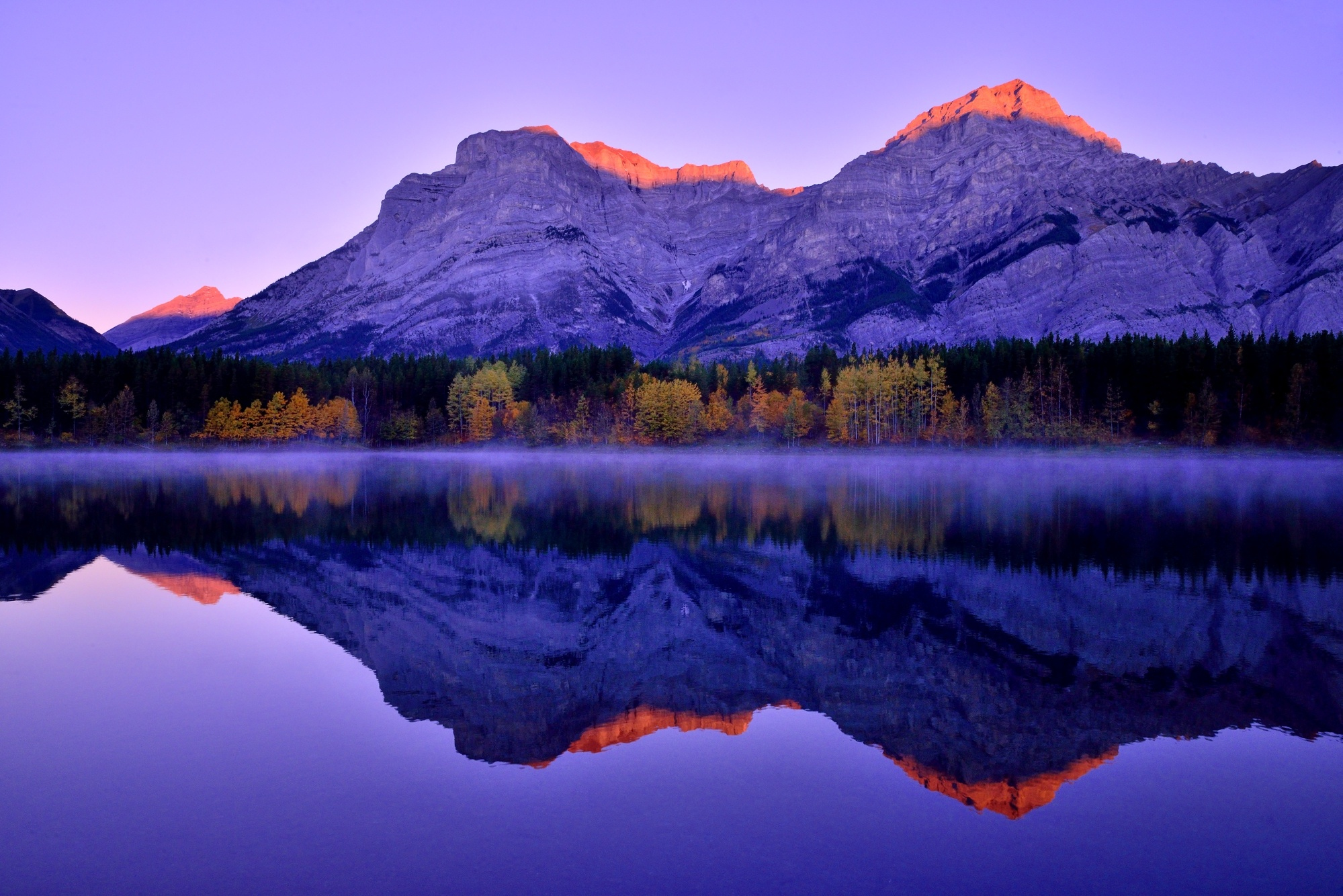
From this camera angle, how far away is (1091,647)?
1717 cm

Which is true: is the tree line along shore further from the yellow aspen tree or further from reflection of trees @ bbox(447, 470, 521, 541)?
reflection of trees @ bbox(447, 470, 521, 541)

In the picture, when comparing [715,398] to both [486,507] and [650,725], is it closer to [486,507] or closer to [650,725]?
[486,507]

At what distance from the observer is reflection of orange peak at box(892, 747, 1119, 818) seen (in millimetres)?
10422

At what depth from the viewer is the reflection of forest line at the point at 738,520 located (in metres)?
29.6

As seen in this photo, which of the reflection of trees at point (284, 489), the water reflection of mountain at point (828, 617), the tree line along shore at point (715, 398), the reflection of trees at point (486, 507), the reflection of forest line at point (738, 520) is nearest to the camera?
the water reflection of mountain at point (828, 617)

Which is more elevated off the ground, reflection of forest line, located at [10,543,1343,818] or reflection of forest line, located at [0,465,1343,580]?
reflection of forest line, located at [10,543,1343,818]

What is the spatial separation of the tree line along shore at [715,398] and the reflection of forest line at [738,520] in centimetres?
5353

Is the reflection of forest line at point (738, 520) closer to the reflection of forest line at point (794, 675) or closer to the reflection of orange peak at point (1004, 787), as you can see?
the reflection of forest line at point (794, 675)

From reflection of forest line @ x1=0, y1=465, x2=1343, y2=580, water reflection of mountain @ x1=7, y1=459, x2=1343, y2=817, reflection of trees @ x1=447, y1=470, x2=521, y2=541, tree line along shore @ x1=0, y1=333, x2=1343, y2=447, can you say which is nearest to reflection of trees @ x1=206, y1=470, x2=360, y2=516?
reflection of forest line @ x1=0, y1=465, x2=1343, y2=580

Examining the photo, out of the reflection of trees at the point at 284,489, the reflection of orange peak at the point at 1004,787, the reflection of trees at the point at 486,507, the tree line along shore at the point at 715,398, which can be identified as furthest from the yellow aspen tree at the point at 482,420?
the reflection of orange peak at the point at 1004,787

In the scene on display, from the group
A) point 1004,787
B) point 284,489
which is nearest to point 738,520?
point 1004,787

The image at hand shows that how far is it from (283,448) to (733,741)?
131m

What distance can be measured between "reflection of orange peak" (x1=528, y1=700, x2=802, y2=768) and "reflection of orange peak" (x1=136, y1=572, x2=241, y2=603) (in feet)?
46.7

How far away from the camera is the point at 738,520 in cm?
3934
